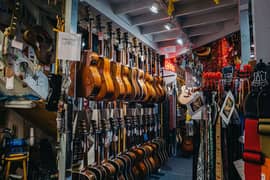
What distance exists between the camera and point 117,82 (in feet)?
7.98

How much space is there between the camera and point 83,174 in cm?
212

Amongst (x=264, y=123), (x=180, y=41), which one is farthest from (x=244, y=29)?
(x=180, y=41)

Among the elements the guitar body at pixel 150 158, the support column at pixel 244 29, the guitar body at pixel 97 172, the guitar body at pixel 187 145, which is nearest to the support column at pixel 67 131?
the guitar body at pixel 97 172

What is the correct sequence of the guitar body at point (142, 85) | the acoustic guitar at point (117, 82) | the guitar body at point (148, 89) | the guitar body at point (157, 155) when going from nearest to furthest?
the acoustic guitar at point (117, 82), the guitar body at point (142, 85), the guitar body at point (148, 89), the guitar body at point (157, 155)

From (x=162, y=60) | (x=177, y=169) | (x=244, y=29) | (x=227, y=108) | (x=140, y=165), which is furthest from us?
(x=162, y=60)

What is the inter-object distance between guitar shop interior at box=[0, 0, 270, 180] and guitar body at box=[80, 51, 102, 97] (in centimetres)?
1

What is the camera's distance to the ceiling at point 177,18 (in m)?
2.88

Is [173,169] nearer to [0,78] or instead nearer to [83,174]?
[83,174]

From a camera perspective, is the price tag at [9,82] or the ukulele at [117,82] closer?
the price tag at [9,82]

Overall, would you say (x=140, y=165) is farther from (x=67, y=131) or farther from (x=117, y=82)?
(x=67, y=131)

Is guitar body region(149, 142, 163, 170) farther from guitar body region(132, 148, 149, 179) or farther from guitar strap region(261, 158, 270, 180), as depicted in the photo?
guitar strap region(261, 158, 270, 180)

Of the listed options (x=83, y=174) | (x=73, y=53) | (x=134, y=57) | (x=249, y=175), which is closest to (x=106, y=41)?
(x=134, y=57)

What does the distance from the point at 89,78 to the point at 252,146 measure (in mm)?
1510

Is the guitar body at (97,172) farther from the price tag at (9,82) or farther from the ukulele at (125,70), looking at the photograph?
the price tag at (9,82)
